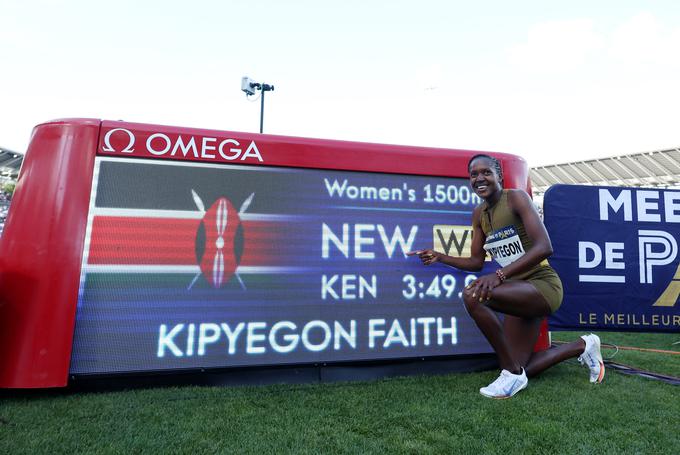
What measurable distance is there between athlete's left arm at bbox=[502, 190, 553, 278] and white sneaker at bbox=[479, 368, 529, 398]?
1.94 feet

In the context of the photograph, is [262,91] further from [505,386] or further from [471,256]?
[505,386]

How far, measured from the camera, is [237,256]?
99.9 inches

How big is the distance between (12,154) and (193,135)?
82.1 feet

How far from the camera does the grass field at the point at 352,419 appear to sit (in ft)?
5.78

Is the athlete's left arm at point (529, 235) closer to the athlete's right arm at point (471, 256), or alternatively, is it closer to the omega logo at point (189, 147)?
the athlete's right arm at point (471, 256)

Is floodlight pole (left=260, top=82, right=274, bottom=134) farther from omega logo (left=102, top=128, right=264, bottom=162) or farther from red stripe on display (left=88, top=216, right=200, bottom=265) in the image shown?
red stripe on display (left=88, top=216, right=200, bottom=265)

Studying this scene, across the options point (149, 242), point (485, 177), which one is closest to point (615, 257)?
point (485, 177)

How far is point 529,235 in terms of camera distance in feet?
8.17

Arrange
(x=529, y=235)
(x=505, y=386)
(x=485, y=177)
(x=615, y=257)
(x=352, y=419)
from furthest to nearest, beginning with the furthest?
(x=615, y=257) < (x=485, y=177) < (x=529, y=235) < (x=505, y=386) < (x=352, y=419)

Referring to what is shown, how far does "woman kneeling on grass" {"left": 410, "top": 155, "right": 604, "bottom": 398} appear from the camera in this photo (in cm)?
242

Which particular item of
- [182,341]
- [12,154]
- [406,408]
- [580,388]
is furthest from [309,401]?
[12,154]

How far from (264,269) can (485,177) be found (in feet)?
4.87

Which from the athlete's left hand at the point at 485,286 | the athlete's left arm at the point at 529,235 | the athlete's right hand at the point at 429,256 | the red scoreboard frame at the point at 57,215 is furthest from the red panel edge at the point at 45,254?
the athlete's left arm at the point at 529,235

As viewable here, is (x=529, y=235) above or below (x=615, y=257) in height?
above
